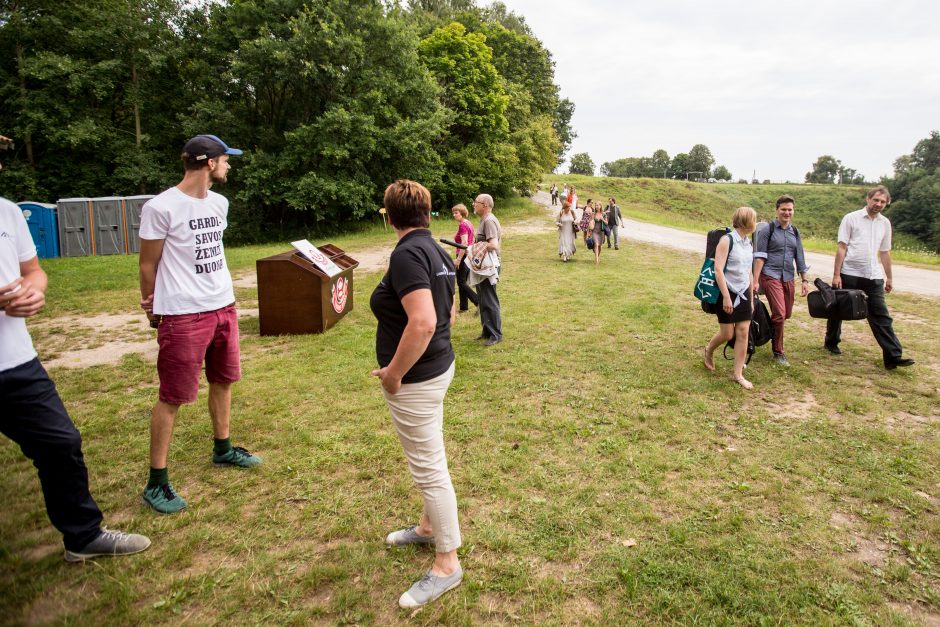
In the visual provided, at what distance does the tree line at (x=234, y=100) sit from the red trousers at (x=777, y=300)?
19.9 meters

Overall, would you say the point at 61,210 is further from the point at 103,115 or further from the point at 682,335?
the point at 682,335

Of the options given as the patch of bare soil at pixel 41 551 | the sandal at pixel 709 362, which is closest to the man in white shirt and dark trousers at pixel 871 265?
the sandal at pixel 709 362

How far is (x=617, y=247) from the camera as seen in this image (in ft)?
59.9

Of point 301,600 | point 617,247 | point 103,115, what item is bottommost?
point 301,600

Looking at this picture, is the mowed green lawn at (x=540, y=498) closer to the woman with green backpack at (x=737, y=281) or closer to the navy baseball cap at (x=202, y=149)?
the woman with green backpack at (x=737, y=281)

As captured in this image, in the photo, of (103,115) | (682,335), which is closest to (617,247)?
(682,335)

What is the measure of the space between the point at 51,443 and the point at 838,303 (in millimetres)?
7556

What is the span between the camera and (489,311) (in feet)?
24.1

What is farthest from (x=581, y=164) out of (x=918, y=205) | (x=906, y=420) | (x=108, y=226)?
(x=906, y=420)

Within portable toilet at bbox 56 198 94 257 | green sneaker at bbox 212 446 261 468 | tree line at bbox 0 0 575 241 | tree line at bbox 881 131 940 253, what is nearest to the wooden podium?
green sneaker at bbox 212 446 261 468

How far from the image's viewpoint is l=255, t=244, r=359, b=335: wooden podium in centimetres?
730

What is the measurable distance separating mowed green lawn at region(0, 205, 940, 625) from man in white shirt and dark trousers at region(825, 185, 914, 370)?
0.45m

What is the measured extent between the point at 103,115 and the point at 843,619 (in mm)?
34385

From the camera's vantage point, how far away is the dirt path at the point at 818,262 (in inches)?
471
